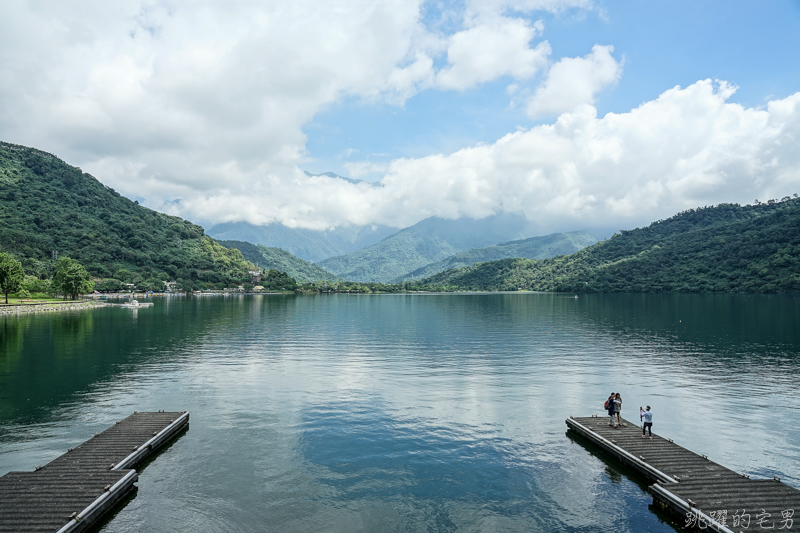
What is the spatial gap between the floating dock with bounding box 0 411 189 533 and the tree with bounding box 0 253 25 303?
121740 millimetres

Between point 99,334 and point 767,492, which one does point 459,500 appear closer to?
point 767,492

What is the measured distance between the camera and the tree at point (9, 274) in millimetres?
114312

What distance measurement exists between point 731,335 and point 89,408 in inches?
3694

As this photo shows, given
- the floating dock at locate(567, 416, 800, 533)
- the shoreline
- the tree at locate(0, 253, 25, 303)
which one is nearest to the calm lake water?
the floating dock at locate(567, 416, 800, 533)

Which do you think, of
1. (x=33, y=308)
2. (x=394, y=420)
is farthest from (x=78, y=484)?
(x=33, y=308)

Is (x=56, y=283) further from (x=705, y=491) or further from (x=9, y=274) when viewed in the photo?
(x=705, y=491)

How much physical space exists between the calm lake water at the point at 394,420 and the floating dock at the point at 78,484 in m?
1.08

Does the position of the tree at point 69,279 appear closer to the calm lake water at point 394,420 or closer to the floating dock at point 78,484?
the calm lake water at point 394,420

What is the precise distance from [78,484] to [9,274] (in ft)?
435

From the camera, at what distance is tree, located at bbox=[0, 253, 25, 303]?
114312 millimetres

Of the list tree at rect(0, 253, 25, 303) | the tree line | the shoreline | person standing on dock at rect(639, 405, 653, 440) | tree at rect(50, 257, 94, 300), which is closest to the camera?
person standing on dock at rect(639, 405, 653, 440)

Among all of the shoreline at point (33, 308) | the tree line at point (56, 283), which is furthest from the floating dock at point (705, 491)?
the tree line at point (56, 283)

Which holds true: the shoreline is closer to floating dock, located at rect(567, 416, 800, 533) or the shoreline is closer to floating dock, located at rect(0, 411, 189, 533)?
floating dock, located at rect(0, 411, 189, 533)

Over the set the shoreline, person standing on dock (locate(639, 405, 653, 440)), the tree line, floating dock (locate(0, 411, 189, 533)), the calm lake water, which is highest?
the tree line
